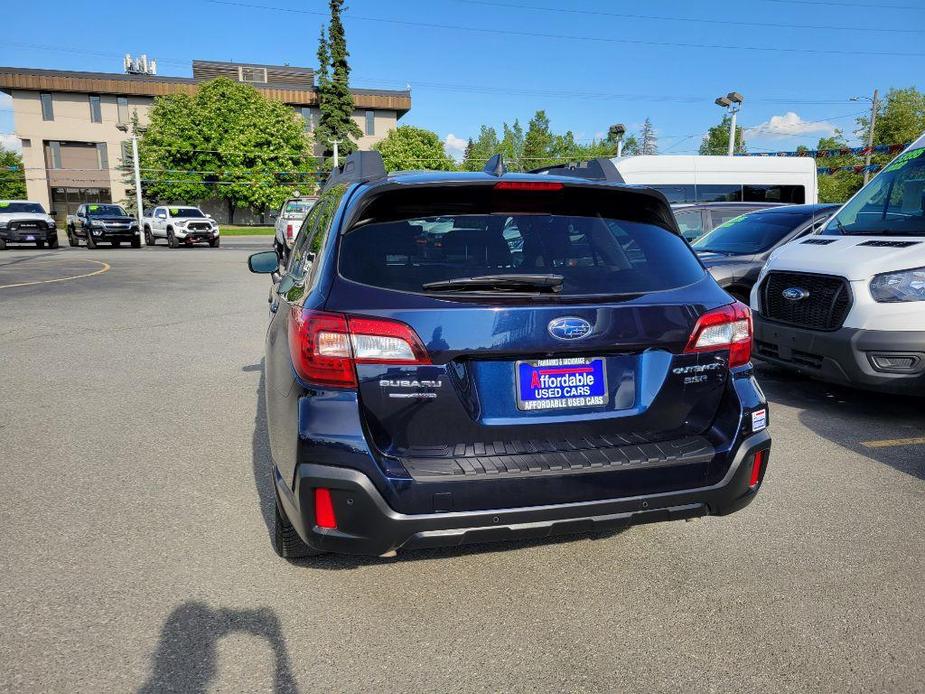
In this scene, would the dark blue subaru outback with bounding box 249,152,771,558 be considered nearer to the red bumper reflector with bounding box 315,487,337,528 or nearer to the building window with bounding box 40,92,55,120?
the red bumper reflector with bounding box 315,487,337,528

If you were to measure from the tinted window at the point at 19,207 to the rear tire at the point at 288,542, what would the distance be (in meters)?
30.6

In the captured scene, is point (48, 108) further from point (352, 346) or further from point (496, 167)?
point (352, 346)

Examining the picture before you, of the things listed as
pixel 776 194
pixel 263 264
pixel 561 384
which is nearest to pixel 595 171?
pixel 561 384

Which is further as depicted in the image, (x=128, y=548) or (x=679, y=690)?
(x=128, y=548)

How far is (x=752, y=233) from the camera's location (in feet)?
29.5

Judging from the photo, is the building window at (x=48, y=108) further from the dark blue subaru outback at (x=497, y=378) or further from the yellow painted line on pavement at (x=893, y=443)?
the yellow painted line on pavement at (x=893, y=443)

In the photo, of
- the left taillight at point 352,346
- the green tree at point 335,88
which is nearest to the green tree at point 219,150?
the green tree at point 335,88

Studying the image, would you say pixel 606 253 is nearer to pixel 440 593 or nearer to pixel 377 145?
pixel 440 593

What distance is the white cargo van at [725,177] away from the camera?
1822cm

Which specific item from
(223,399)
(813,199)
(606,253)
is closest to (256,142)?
(813,199)

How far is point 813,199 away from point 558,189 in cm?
1860

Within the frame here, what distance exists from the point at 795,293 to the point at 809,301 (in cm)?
15

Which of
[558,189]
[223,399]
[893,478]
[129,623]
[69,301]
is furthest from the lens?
[69,301]

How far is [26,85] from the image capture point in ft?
206
